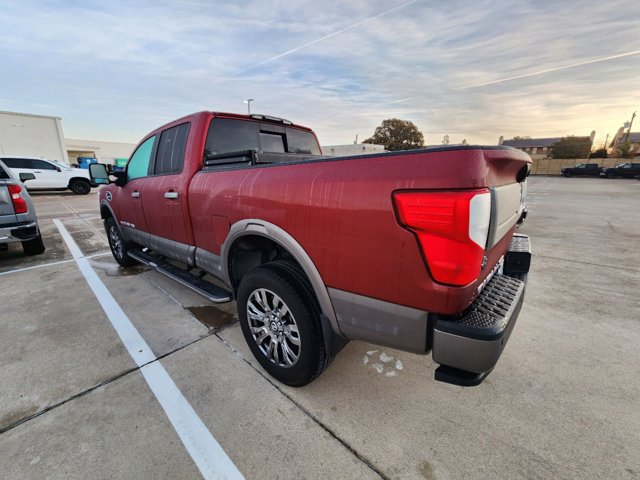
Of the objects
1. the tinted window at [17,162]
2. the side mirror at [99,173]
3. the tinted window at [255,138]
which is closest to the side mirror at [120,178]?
the side mirror at [99,173]

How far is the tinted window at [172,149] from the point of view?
3018 mm

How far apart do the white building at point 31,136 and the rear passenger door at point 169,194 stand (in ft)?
148

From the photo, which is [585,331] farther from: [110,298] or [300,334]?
[110,298]

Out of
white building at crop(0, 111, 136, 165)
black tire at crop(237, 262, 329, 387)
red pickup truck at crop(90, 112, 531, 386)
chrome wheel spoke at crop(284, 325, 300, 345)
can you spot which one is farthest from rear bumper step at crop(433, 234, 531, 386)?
white building at crop(0, 111, 136, 165)

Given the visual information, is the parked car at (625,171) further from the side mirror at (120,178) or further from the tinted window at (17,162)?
the tinted window at (17,162)

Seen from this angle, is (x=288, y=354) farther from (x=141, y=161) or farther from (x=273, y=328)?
(x=141, y=161)

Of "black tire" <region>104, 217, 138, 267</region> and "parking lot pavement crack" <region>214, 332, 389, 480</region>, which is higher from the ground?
"black tire" <region>104, 217, 138, 267</region>

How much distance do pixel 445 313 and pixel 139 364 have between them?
2408 mm

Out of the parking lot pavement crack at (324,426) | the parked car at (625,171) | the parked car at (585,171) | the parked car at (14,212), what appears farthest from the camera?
the parked car at (585,171)

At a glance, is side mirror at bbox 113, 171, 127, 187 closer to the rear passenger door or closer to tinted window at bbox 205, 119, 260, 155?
the rear passenger door

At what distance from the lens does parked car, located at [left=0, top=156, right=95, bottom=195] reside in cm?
1384

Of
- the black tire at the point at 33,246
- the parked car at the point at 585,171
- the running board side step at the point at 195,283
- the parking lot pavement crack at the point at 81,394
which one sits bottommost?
the parking lot pavement crack at the point at 81,394

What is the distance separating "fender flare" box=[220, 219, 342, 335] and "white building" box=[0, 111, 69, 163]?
47.0 meters

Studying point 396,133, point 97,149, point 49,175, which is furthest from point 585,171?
point 97,149
